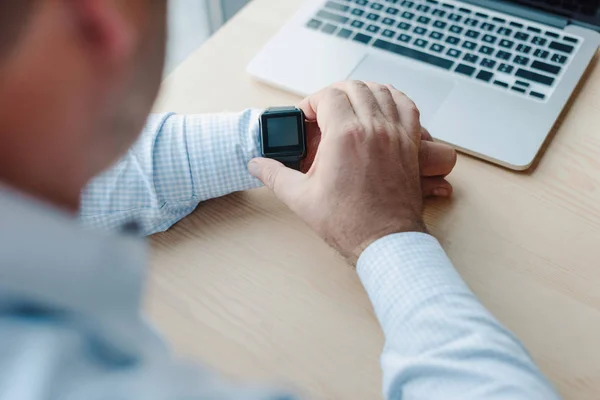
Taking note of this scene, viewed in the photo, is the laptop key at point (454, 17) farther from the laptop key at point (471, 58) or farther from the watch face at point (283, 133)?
the watch face at point (283, 133)

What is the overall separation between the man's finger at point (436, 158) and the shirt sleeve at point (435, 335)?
0.10 metres

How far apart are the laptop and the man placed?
3.2 inches

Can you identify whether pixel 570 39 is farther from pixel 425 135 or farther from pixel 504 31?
pixel 425 135

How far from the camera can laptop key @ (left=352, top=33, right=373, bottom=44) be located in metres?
0.85

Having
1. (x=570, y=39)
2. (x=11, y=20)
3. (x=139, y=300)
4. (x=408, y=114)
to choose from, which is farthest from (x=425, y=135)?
(x=11, y=20)

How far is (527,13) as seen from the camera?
2.77ft

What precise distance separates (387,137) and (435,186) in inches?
3.1

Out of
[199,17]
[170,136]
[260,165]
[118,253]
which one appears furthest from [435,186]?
[199,17]

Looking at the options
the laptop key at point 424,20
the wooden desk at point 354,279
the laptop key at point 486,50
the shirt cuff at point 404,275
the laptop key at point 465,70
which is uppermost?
the laptop key at point 424,20

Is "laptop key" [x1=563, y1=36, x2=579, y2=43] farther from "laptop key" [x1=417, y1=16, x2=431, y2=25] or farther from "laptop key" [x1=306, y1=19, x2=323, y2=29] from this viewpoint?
"laptop key" [x1=306, y1=19, x2=323, y2=29]

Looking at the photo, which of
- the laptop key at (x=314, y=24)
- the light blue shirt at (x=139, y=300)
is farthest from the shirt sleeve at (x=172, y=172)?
the laptop key at (x=314, y=24)

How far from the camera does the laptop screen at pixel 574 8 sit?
0.81m

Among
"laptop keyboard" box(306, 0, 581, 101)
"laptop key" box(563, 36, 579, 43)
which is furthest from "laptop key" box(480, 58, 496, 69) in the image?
"laptop key" box(563, 36, 579, 43)

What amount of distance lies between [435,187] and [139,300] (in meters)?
0.38
